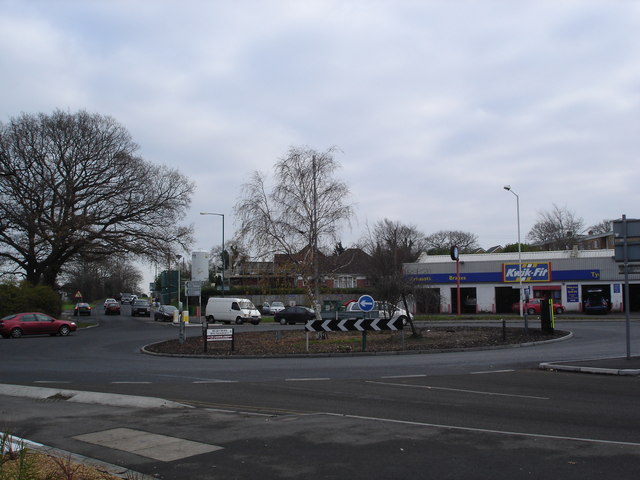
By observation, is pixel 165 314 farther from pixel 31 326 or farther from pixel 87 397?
pixel 87 397

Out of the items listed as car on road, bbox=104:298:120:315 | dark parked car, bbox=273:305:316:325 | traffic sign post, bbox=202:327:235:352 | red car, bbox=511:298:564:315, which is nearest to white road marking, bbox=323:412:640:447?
traffic sign post, bbox=202:327:235:352

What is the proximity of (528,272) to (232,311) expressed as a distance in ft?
92.8

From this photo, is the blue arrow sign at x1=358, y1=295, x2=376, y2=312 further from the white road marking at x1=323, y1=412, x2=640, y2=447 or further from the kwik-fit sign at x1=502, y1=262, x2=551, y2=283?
the kwik-fit sign at x1=502, y1=262, x2=551, y2=283

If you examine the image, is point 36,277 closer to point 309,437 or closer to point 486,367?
point 486,367

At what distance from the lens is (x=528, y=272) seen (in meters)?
57.7

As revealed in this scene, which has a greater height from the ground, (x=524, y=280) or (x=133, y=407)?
(x=524, y=280)

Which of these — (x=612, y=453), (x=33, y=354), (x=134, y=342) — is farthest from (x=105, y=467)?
(x=134, y=342)

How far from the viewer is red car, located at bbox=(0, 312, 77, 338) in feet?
114

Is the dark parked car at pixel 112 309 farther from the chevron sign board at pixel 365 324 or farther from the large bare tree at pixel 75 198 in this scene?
the chevron sign board at pixel 365 324

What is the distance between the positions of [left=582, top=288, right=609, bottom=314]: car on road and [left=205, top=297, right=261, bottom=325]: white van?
28.5 m

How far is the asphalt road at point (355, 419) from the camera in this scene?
6734mm

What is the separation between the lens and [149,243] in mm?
48406

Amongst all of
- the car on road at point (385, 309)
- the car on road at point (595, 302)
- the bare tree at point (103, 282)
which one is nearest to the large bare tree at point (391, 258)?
the car on road at point (385, 309)

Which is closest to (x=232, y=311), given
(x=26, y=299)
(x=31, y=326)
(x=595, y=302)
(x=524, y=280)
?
(x=26, y=299)
